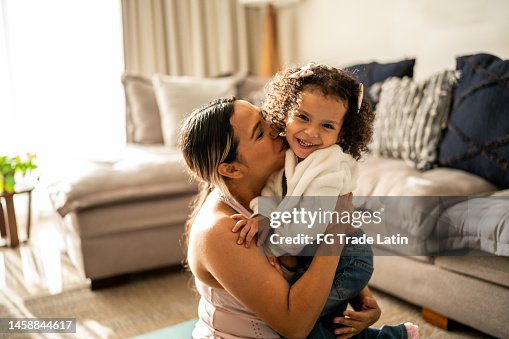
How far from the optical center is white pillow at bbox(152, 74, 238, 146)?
315 cm


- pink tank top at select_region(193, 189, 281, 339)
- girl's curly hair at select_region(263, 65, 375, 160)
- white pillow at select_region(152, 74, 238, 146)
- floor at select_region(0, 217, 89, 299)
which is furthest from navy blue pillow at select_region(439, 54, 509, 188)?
floor at select_region(0, 217, 89, 299)

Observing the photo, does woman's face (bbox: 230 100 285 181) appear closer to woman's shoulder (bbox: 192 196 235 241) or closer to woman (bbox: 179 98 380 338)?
woman (bbox: 179 98 380 338)

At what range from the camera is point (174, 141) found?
3.13 meters

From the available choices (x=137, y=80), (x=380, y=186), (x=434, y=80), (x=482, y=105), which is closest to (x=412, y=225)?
(x=380, y=186)

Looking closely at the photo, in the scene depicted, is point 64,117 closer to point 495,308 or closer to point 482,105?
point 482,105

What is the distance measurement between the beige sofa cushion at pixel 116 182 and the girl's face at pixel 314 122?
1237 mm

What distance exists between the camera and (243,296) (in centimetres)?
99

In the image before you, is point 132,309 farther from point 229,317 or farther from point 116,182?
point 229,317

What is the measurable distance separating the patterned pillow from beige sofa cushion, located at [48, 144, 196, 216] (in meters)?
1.06

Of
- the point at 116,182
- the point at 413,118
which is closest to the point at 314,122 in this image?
the point at 413,118

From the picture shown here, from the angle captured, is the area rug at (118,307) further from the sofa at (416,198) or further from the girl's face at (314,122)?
the girl's face at (314,122)

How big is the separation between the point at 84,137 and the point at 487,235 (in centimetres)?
340

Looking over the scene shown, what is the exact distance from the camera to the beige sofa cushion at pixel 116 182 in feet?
7.20

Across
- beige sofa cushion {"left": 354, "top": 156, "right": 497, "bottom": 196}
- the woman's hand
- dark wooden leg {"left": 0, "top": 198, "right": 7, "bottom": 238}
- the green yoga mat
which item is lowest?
dark wooden leg {"left": 0, "top": 198, "right": 7, "bottom": 238}
